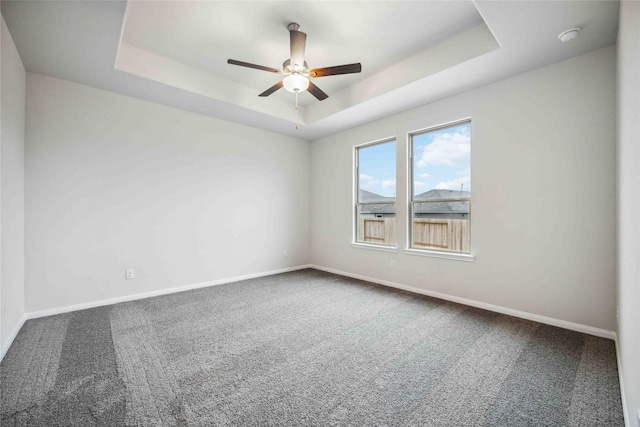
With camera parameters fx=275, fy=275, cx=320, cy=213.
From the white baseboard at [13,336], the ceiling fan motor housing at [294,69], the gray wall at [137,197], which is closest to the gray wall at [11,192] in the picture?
the white baseboard at [13,336]

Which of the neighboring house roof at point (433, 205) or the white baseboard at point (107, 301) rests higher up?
the neighboring house roof at point (433, 205)

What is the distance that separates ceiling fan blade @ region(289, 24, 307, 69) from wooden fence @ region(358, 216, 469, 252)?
8.66 ft

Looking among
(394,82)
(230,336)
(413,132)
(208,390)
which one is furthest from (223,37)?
(208,390)

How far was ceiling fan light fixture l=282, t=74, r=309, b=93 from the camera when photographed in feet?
9.09

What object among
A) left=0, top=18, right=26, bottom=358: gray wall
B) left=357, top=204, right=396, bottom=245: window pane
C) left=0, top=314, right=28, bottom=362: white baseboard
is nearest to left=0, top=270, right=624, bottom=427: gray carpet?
left=0, top=314, right=28, bottom=362: white baseboard

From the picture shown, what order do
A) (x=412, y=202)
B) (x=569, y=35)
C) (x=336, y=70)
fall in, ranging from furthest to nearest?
(x=412, y=202) < (x=336, y=70) < (x=569, y=35)

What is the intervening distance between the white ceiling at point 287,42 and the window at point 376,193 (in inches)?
36.1

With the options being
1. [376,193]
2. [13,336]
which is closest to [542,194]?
[376,193]

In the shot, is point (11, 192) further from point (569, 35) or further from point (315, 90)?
point (569, 35)

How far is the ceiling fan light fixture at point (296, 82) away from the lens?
2771 mm

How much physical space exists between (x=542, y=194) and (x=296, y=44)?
115 inches

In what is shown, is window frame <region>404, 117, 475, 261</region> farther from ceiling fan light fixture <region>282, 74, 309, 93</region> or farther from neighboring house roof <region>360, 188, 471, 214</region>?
ceiling fan light fixture <region>282, 74, 309, 93</region>

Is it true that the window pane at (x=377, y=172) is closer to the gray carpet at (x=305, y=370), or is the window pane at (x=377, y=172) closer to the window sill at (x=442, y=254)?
the window sill at (x=442, y=254)

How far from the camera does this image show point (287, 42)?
9.67ft
